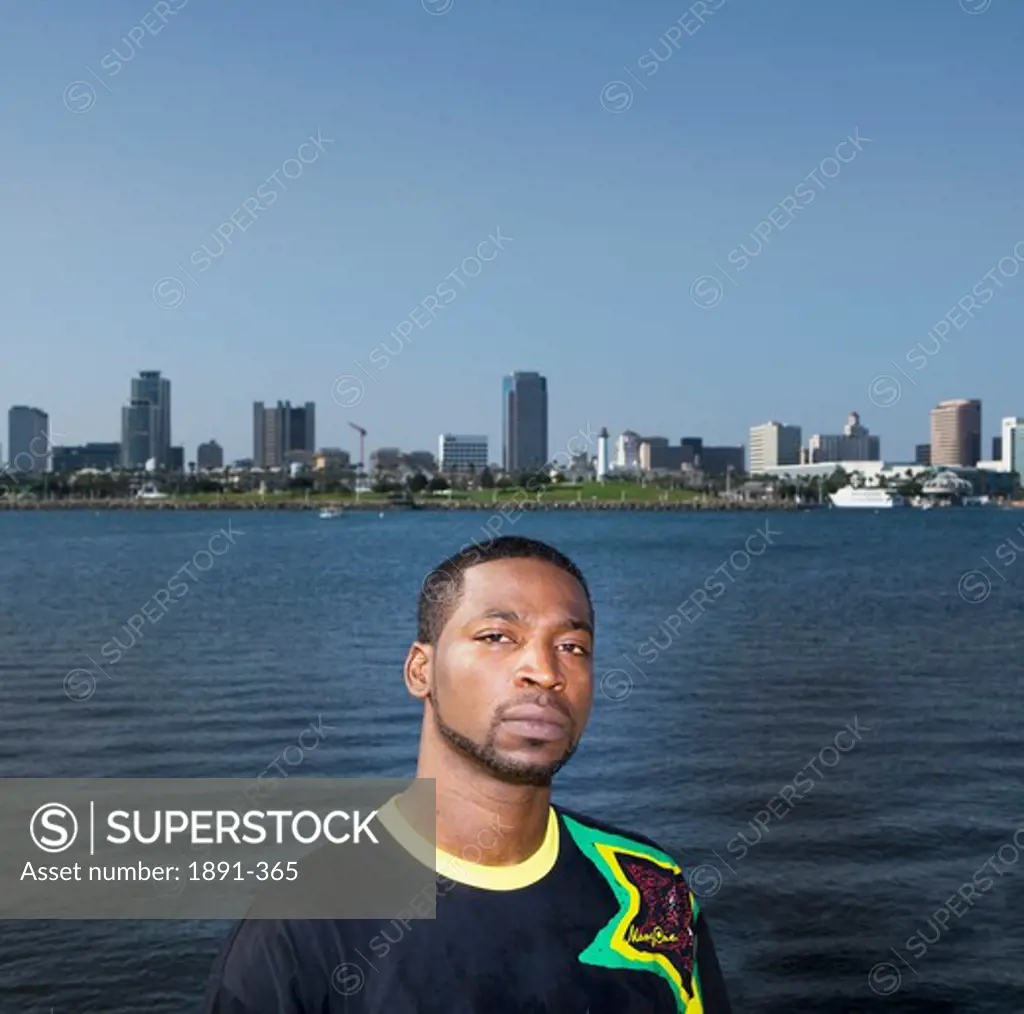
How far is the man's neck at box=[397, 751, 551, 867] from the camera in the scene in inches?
91.1

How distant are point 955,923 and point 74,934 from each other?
26.6 ft

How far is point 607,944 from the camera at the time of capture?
2.42 metres

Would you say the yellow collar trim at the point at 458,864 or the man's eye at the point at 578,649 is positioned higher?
Answer: the man's eye at the point at 578,649

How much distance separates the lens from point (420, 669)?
245 centimetres

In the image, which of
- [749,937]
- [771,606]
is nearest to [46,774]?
[749,937]

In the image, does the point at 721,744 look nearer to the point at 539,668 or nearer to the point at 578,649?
the point at 578,649

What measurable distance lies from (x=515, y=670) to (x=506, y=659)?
0.03 m

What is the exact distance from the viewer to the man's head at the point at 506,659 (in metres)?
2.28

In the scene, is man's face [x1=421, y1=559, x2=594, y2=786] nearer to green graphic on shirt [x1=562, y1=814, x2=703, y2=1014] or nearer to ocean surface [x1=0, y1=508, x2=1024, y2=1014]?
green graphic on shirt [x1=562, y1=814, x2=703, y2=1014]

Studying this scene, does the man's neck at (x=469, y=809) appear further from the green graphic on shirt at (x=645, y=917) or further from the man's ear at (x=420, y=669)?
the green graphic on shirt at (x=645, y=917)
